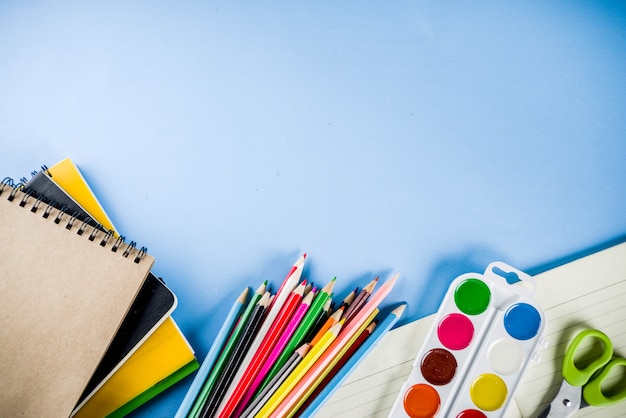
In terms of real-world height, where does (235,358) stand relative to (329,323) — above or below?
below

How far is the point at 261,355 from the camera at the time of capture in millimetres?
772

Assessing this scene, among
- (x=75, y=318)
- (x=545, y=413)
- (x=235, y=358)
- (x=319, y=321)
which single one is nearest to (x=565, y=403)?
(x=545, y=413)

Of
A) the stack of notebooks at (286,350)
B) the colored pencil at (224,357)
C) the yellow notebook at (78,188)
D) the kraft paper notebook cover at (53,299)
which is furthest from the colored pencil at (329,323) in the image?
the yellow notebook at (78,188)

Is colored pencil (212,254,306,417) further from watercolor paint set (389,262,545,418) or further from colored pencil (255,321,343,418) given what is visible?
watercolor paint set (389,262,545,418)

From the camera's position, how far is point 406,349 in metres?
0.77

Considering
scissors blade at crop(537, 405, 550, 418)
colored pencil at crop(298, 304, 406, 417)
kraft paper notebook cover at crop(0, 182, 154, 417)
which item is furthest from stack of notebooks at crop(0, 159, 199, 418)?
scissors blade at crop(537, 405, 550, 418)

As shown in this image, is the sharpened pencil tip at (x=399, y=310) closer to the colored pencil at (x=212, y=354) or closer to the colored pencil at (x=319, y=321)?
the colored pencil at (x=319, y=321)

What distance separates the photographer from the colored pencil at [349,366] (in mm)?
742

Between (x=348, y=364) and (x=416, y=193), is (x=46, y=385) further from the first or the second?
(x=416, y=193)

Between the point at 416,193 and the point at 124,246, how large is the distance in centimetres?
49

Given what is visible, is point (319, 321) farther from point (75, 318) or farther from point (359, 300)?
point (75, 318)

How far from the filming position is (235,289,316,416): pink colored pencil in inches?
30.3

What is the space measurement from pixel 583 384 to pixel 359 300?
1.19 ft

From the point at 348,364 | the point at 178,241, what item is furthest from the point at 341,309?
the point at 178,241
